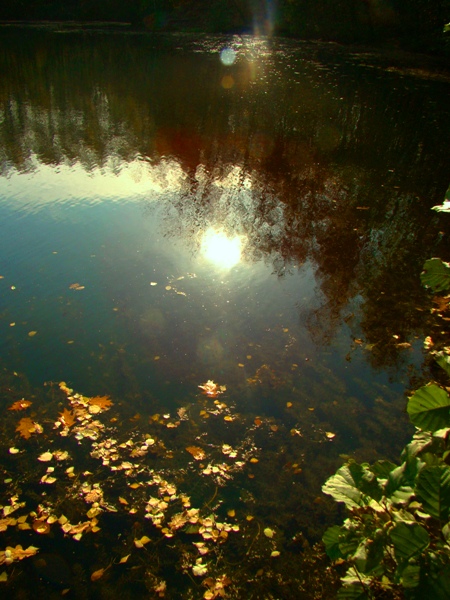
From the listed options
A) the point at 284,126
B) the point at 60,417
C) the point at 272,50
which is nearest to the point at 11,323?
the point at 60,417

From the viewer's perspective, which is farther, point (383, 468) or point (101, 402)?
point (101, 402)

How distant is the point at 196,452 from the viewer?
163 inches

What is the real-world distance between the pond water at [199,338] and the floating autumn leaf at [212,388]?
3cm

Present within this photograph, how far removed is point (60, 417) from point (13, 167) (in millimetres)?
8374

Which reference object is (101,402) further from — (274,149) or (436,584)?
(274,149)

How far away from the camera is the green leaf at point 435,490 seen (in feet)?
5.08

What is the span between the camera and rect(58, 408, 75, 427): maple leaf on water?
171 inches

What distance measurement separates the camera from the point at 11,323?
5.62 metres

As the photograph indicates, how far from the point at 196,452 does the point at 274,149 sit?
10133mm

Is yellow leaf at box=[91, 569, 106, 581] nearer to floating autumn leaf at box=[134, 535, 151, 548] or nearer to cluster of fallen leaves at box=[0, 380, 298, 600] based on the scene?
cluster of fallen leaves at box=[0, 380, 298, 600]

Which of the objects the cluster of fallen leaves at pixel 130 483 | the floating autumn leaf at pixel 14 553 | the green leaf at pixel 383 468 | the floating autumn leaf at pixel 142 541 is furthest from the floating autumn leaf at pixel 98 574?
the green leaf at pixel 383 468

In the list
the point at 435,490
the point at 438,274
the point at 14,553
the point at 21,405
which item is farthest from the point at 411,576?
the point at 21,405

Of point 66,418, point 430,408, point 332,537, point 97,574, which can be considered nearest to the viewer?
point 430,408

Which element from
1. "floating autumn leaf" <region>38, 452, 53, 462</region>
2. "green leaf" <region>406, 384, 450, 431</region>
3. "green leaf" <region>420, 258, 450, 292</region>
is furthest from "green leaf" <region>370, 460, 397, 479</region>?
"floating autumn leaf" <region>38, 452, 53, 462</region>
